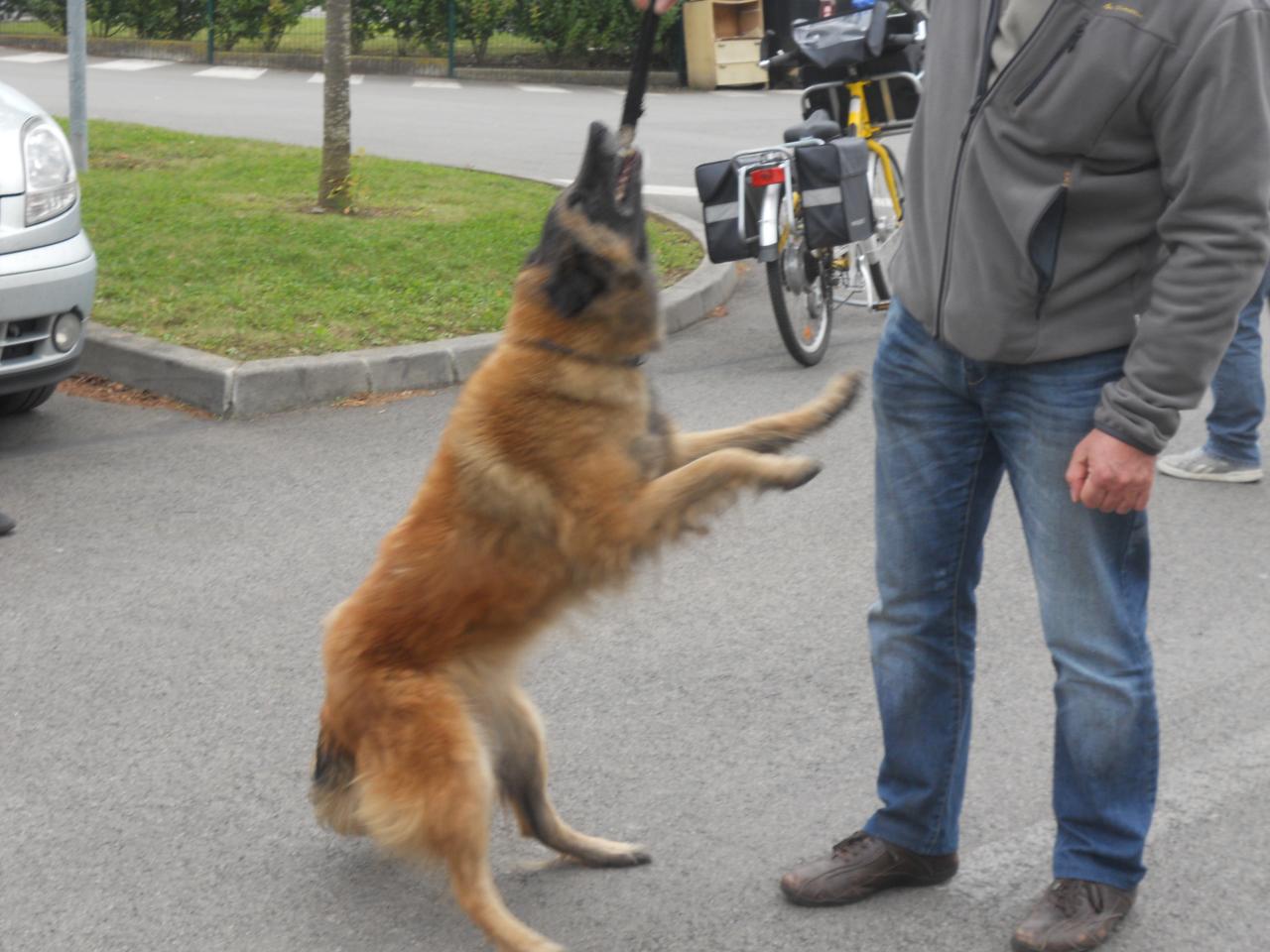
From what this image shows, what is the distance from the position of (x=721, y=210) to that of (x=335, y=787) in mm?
4777

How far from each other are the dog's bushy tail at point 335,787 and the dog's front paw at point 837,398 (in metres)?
1.52

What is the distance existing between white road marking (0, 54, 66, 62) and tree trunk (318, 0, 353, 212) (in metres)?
15.0

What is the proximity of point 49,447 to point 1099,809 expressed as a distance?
4833 mm

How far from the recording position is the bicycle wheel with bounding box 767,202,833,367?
766 cm

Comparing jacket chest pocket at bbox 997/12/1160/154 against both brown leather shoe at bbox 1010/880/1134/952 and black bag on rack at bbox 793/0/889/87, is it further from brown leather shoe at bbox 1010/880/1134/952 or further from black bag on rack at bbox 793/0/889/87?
black bag on rack at bbox 793/0/889/87

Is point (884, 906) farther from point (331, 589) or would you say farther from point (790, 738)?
point (331, 589)

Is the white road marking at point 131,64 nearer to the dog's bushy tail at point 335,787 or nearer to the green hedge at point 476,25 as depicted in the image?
the green hedge at point 476,25

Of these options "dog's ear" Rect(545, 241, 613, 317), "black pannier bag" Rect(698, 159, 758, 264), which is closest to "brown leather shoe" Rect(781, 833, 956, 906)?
"dog's ear" Rect(545, 241, 613, 317)

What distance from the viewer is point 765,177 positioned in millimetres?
7398

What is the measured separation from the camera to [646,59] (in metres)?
3.24

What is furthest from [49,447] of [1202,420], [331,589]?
[1202,420]

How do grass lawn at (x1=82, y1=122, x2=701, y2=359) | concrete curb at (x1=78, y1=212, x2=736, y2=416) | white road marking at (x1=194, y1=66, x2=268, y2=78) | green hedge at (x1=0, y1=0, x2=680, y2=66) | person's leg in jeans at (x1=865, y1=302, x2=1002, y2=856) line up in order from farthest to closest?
green hedge at (x1=0, y1=0, x2=680, y2=66), white road marking at (x1=194, y1=66, x2=268, y2=78), grass lawn at (x1=82, y1=122, x2=701, y2=359), concrete curb at (x1=78, y1=212, x2=736, y2=416), person's leg in jeans at (x1=865, y1=302, x2=1002, y2=856)

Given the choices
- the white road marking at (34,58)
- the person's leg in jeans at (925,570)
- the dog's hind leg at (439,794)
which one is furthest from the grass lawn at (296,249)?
the white road marking at (34,58)

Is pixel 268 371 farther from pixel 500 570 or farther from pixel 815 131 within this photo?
pixel 500 570
